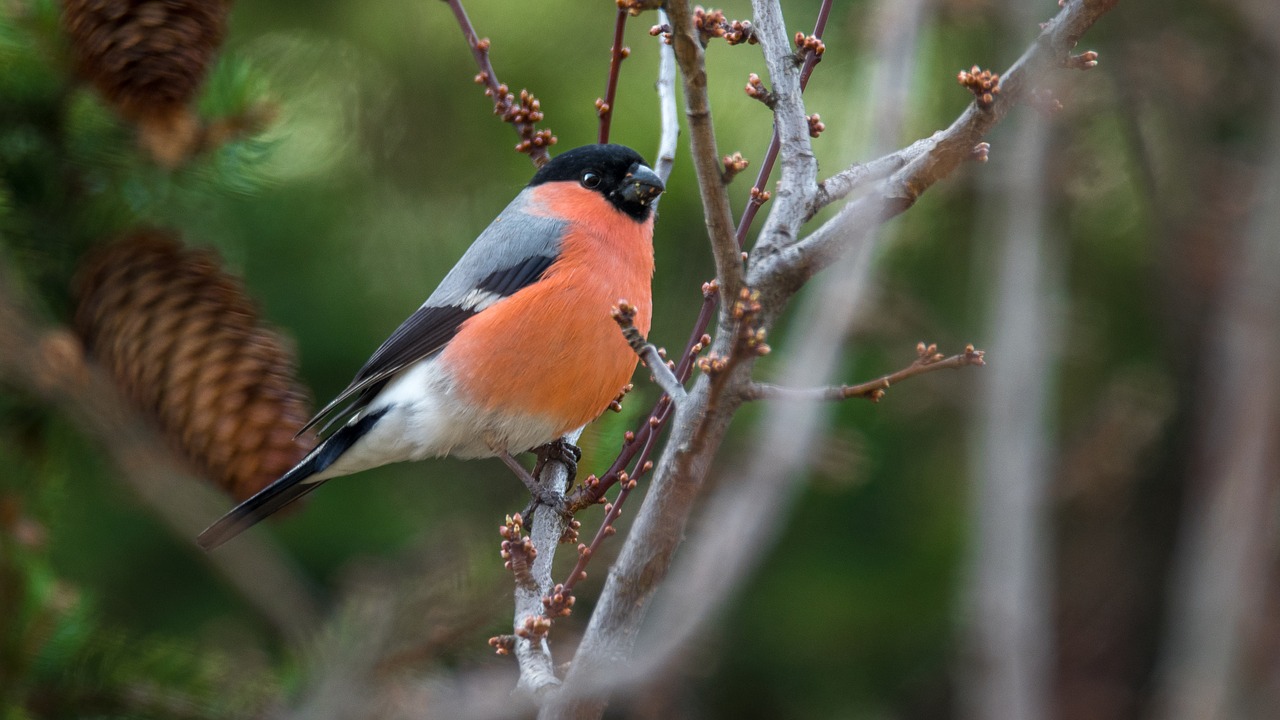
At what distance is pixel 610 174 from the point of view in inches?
124

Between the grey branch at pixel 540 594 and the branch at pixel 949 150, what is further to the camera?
the grey branch at pixel 540 594

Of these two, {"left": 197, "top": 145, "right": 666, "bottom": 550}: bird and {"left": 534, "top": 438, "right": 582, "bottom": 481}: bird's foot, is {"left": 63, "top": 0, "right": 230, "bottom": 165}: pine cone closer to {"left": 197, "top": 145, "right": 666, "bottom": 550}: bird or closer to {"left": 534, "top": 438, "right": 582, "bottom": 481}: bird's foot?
{"left": 197, "top": 145, "right": 666, "bottom": 550}: bird

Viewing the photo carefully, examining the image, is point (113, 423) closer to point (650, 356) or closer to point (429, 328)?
point (650, 356)

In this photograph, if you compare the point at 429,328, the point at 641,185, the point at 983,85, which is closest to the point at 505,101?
the point at 641,185

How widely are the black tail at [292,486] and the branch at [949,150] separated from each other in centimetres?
116

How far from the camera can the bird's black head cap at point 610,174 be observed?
3.03 meters

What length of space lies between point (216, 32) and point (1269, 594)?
3627mm

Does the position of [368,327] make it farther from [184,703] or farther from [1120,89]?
[1120,89]

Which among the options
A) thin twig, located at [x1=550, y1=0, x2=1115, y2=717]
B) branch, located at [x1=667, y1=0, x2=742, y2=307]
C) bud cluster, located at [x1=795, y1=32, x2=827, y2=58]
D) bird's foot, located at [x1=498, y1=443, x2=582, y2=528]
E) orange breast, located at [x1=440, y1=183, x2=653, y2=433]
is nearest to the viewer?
branch, located at [x1=667, y1=0, x2=742, y2=307]

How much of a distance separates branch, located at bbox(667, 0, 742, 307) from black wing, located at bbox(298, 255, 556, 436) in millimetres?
1436

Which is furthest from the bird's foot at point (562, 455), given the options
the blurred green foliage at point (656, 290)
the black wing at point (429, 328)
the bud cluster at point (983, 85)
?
the bud cluster at point (983, 85)

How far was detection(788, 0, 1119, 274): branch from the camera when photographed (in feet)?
5.32

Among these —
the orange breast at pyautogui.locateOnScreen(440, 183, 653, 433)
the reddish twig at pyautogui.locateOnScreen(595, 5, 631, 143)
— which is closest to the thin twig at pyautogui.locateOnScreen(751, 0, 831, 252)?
the reddish twig at pyautogui.locateOnScreen(595, 5, 631, 143)

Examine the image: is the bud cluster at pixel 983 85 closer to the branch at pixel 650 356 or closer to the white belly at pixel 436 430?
the branch at pixel 650 356
